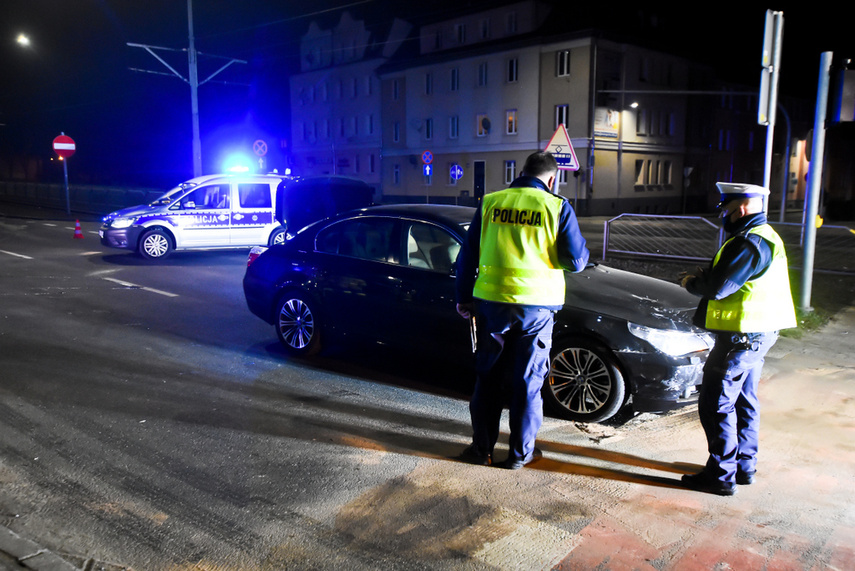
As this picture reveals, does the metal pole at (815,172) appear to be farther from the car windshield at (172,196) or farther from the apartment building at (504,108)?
the apartment building at (504,108)

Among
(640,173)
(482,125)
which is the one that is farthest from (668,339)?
(640,173)

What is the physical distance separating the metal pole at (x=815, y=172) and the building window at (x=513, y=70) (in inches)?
1319

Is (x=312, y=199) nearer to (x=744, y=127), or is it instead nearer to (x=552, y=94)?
(x=552, y=94)

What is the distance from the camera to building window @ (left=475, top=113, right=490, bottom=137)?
42531mm

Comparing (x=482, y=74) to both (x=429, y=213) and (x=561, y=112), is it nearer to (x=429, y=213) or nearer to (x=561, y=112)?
(x=561, y=112)

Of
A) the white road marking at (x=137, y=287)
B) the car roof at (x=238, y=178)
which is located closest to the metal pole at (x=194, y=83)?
the car roof at (x=238, y=178)

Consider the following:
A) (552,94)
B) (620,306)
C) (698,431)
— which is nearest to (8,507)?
(620,306)

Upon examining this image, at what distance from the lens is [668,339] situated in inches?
197

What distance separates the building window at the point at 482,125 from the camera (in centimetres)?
4253

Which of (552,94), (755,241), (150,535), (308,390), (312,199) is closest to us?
(150,535)

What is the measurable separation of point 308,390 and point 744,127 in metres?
50.7

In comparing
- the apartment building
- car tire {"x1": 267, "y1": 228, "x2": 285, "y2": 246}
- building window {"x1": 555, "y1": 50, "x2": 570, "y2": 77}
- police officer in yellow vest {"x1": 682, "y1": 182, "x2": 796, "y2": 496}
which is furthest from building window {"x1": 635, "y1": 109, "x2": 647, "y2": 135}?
police officer in yellow vest {"x1": 682, "y1": 182, "x2": 796, "y2": 496}

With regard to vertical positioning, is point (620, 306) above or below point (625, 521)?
above

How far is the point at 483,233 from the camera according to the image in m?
4.25
